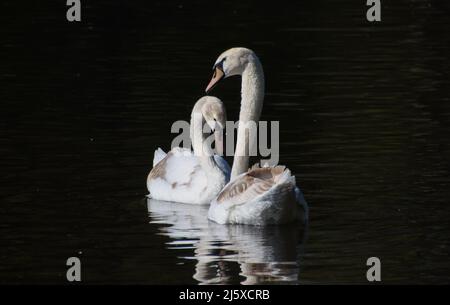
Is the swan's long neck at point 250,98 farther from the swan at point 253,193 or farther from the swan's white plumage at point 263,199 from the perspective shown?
the swan's white plumage at point 263,199

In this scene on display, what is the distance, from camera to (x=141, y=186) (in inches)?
634

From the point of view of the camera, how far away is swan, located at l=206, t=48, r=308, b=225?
43.2 feet

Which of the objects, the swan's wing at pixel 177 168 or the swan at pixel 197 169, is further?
the swan's wing at pixel 177 168

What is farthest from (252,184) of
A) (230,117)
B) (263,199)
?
(230,117)

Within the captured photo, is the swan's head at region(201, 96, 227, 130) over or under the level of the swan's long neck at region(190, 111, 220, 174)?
over

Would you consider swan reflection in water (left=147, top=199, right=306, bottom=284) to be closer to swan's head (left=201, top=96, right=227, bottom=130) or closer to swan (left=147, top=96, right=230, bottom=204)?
swan (left=147, top=96, right=230, bottom=204)

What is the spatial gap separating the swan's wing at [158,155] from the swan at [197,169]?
14.3 inches

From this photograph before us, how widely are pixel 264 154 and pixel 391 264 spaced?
5.50 m

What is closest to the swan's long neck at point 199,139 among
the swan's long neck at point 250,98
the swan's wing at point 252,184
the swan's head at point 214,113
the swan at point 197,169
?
the swan at point 197,169

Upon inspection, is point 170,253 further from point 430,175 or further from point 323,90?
point 323,90

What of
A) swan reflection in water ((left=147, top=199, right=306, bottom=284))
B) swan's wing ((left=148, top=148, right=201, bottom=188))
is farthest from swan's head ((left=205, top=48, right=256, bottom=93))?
swan reflection in water ((left=147, top=199, right=306, bottom=284))

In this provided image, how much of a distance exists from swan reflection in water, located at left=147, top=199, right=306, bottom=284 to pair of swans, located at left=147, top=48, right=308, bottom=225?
18 cm

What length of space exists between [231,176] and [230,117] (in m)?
5.62

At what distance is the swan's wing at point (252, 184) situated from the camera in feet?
43.3
